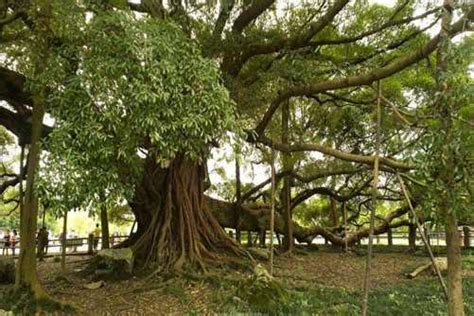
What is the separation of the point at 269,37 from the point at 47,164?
15.4 feet

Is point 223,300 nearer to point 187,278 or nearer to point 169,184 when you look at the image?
point 187,278

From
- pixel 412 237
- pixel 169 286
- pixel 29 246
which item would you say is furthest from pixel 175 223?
pixel 412 237

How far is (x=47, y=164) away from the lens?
4074 mm

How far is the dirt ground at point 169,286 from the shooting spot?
5.87m

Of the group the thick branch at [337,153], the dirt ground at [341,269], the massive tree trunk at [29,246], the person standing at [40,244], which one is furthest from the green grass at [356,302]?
the person standing at [40,244]

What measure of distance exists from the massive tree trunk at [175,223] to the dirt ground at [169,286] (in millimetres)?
732

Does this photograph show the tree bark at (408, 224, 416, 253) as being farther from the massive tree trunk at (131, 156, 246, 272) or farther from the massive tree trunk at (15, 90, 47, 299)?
the massive tree trunk at (15, 90, 47, 299)

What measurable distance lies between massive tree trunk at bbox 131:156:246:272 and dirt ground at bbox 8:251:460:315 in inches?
28.8

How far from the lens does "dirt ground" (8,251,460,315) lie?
587 cm

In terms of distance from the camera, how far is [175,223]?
805 centimetres

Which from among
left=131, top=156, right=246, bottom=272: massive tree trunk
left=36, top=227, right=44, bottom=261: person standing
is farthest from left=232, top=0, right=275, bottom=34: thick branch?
left=36, top=227, right=44, bottom=261: person standing

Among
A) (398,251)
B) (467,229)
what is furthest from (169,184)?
(467,229)

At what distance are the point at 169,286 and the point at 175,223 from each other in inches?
66.9

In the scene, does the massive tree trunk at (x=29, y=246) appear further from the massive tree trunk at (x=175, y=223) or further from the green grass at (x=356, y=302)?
the green grass at (x=356, y=302)
